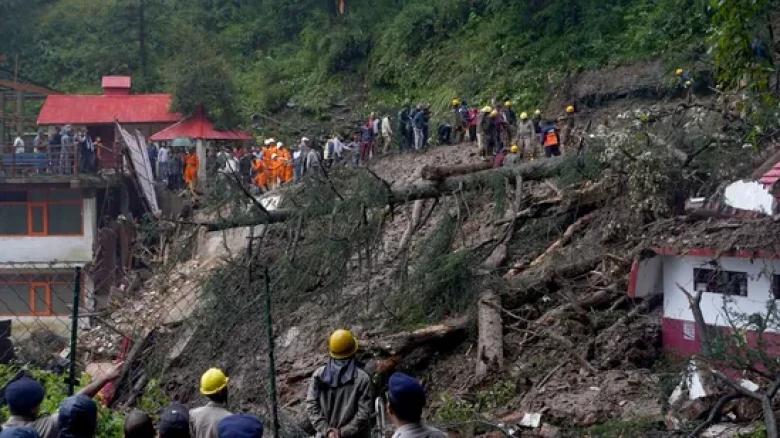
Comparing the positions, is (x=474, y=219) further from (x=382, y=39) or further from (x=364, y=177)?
(x=382, y=39)

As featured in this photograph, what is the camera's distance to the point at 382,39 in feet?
128

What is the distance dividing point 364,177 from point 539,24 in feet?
72.6

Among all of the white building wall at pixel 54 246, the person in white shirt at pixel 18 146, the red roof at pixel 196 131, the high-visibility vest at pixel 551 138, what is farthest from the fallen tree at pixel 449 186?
the person in white shirt at pixel 18 146

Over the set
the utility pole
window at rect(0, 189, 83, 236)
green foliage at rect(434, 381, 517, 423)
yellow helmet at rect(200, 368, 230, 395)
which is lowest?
window at rect(0, 189, 83, 236)

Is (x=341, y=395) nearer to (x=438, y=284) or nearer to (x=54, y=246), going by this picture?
(x=438, y=284)

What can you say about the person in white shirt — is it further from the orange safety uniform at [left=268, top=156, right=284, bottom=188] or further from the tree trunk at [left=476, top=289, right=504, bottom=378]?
the tree trunk at [left=476, top=289, right=504, bottom=378]

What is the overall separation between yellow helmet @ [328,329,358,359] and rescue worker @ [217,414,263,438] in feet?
6.79

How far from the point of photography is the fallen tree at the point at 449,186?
12.4m

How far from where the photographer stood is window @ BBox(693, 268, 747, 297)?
10.7m

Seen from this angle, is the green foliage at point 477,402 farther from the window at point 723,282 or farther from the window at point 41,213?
the window at point 41,213

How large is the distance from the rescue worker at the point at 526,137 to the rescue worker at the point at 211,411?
51.9 ft

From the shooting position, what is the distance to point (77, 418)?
16.5 feet

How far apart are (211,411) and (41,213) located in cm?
2758

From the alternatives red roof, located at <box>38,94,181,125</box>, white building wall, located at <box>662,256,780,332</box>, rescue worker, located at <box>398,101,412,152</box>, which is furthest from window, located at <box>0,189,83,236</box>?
white building wall, located at <box>662,256,780,332</box>
